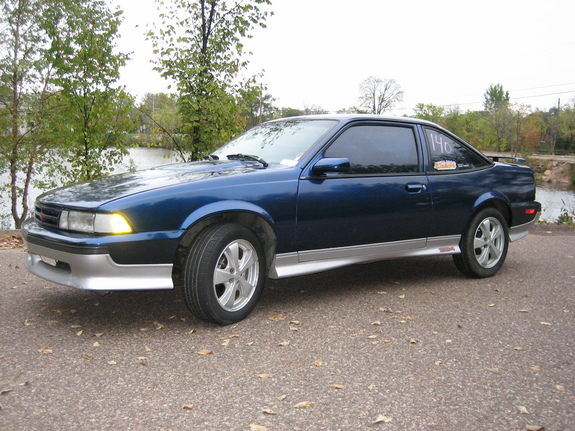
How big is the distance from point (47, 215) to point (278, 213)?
1714mm

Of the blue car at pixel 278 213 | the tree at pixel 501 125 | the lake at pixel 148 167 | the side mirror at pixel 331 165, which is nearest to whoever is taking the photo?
the blue car at pixel 278 213

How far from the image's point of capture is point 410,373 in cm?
325

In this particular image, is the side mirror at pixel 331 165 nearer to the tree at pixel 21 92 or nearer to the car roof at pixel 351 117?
the car roof at pixel 351 117

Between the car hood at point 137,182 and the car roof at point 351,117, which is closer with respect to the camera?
the car hood at point 137,182

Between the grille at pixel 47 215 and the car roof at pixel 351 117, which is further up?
the car roof at pixel 351 117

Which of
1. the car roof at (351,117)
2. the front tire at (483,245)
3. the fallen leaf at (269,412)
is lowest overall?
the fallen leaf at (269,412)

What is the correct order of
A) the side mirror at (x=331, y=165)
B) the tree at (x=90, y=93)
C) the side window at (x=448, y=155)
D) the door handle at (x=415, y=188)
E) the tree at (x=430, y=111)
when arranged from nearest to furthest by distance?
1. the side mirror at (x=331, y=165)
2. the door handle at (x=415, y=188)
3. the side window at (x=448, y=155)
4. the tree at (x=90, y=93)
5. the tree at (x=430, y=111)

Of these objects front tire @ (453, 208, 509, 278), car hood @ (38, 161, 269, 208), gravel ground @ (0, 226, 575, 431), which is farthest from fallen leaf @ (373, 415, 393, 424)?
front tire @ (453, 208, 509, 278)

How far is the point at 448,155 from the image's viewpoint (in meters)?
5.57

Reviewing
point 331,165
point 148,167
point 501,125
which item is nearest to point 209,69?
point 148,167

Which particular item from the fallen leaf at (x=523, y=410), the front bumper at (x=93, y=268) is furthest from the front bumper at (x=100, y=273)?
the fallen leaf at (x=523, y=410)

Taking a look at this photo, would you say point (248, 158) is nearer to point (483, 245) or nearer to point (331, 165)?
point (331, 165)

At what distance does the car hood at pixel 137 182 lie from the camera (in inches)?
147

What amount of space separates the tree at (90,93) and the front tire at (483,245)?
259 inches
